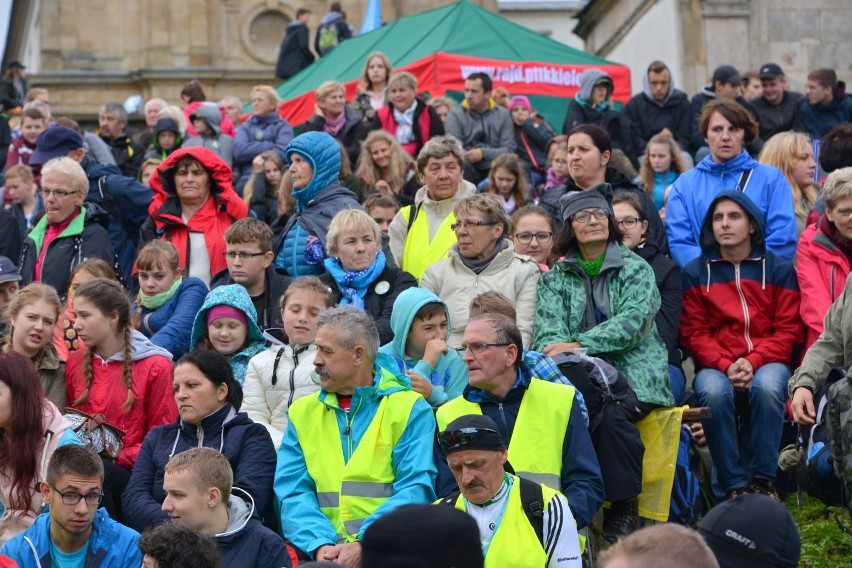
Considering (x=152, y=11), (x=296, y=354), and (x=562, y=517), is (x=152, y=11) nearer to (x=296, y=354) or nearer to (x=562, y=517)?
(x=296, y=354)

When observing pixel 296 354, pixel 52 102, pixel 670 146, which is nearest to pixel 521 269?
pixel 296 354

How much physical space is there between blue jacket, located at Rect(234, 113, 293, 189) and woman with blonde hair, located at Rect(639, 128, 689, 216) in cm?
406

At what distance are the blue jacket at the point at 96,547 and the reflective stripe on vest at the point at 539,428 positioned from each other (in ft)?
5.56

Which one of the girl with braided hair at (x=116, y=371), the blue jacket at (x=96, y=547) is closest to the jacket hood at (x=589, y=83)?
the girl with braided hair at (x=116, y=371)

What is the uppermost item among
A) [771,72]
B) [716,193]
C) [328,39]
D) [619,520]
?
[328,39]

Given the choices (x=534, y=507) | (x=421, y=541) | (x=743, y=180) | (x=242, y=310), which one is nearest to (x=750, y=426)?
(x=743, y=180)

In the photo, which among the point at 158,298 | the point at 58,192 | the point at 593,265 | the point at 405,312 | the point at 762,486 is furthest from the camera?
the point at 58,192

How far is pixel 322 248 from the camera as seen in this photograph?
10.9m

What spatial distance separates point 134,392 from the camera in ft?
29.9

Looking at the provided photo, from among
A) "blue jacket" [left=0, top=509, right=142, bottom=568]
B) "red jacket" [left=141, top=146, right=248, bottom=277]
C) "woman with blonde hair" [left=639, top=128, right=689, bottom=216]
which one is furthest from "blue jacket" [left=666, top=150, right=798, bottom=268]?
"blue jacket" [left=0, top=509, right=142, bottom=568]

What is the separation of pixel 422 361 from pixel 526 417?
41.2 inches

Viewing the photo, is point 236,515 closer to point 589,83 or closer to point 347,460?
point 347,460

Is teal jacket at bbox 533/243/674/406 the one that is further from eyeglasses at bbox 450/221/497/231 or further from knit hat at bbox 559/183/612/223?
eyeglasses at bbox 450/221/497/231

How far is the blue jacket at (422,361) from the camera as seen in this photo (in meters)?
8.69
